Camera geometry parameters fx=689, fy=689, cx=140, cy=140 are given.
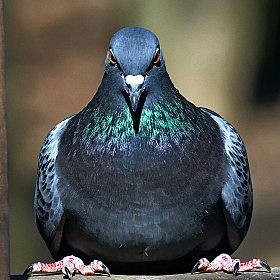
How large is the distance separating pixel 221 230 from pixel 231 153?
0.60m

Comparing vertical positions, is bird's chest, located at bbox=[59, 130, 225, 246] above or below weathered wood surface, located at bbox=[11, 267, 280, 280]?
above

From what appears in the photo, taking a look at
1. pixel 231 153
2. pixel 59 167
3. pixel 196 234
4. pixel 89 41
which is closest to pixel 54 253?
pixel 59 167

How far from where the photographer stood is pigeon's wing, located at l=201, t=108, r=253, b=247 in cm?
518

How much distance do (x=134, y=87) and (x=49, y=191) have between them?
51.0 inches

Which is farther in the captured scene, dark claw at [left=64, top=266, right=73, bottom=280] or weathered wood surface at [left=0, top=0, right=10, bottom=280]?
dark claw at [left=64, top=266, right=73, bottom=280]

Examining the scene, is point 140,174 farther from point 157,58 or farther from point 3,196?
point 3,196

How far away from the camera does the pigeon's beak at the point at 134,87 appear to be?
450cm

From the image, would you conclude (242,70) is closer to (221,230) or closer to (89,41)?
(89,41)

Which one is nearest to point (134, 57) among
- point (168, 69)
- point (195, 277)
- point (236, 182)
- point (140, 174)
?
point (140, 174)

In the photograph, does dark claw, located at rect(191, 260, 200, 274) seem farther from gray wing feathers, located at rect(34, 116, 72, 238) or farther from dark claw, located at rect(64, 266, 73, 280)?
gray wing feathers, located at rect(34, 116, 72, 238)

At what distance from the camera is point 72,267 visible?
5020 mm

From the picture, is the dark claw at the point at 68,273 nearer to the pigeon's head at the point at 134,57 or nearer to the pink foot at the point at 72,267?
the pink foot at the point at 72,267

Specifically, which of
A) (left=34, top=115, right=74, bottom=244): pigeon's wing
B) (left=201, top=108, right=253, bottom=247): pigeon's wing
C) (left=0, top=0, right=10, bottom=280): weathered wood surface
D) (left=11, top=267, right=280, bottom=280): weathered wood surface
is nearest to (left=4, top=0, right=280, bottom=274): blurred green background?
(left=34, top=115, right=74, bottom=244): pigeon's wing

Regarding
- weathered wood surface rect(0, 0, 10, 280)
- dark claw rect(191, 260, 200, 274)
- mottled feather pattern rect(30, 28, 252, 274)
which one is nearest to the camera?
weathered wood surface rect(0, 0, 10, 280)
